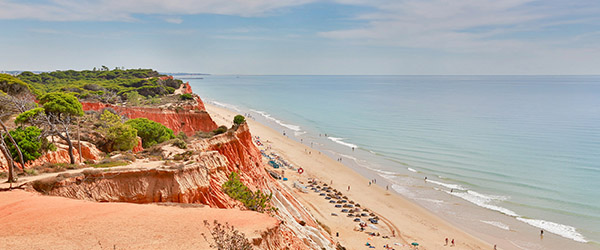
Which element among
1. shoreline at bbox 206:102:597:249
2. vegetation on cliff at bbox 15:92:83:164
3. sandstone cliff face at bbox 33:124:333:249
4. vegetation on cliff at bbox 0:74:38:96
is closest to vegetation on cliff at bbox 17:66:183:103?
vegetation on cliff at bbox 0:74:38:96

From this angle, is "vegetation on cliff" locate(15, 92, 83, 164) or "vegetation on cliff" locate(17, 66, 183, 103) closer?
"vegetation on cliff" locate(15, 92, 83, 164)

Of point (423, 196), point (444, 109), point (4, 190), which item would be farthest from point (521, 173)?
point (444, 109)

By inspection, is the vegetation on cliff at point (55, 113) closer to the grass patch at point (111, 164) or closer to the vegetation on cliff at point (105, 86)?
the grass patch at point (111, 164)

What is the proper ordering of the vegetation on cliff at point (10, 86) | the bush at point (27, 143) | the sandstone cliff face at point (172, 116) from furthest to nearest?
the vegetation on cliff at point (10, 86) < the sandstone cliff face at point (172, 116) < the bush at point (27, 143)

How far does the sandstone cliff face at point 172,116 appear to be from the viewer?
45719mm

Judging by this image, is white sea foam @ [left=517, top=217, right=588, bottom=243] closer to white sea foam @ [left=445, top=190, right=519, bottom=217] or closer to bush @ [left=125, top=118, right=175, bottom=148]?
white sea foam @ [left=445, top=190, right=519, bottom=217]

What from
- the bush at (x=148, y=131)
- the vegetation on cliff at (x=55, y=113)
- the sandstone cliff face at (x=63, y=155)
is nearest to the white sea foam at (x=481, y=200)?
the bush at (x=148, y=131)

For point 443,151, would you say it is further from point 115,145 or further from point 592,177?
point 115,145

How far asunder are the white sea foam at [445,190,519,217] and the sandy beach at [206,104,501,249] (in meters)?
6.55

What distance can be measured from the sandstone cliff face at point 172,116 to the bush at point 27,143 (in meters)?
23.7

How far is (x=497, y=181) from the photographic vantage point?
49.8m

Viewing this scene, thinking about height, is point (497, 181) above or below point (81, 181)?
below

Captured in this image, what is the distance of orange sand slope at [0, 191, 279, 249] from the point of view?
40.7 feet

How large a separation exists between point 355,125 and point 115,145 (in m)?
72.9
